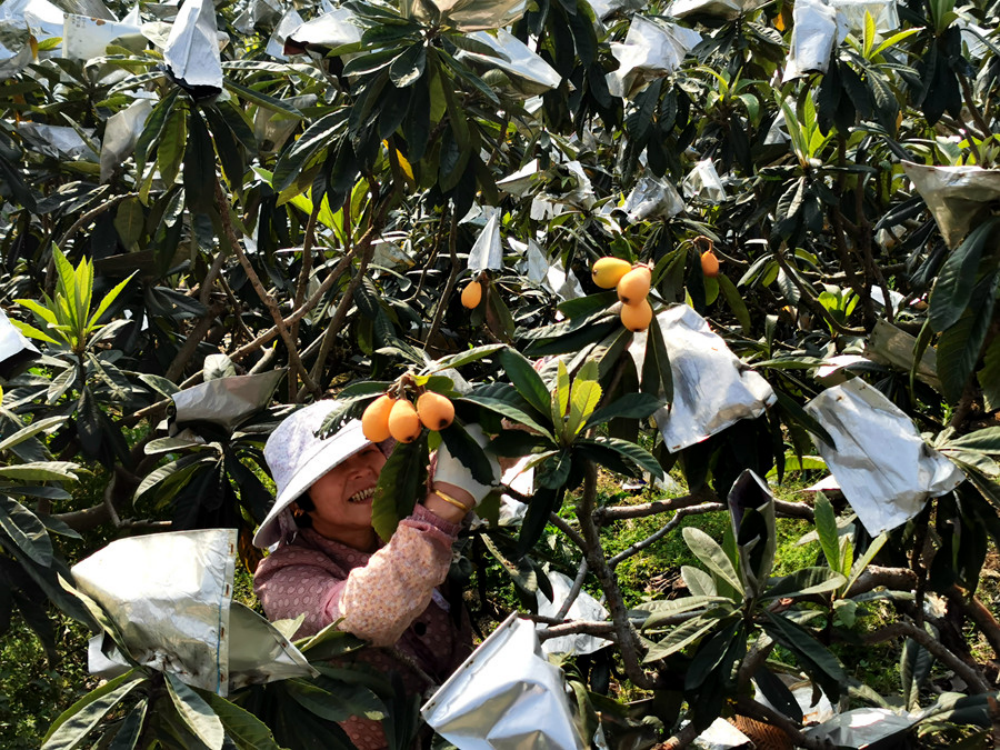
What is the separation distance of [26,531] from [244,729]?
1.58 ft

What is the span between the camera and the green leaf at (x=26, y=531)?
1.33 meters

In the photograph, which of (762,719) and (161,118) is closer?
(762,719)

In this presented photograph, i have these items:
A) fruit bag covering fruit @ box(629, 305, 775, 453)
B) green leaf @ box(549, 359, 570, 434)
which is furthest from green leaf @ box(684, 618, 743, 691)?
green leaf @ box(549, 359, 570, 434)

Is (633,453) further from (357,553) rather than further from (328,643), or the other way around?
(357,553)

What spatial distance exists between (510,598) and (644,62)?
1.69 m

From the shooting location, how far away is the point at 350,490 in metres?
1.73

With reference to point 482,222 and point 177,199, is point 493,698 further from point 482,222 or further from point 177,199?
point 482,222

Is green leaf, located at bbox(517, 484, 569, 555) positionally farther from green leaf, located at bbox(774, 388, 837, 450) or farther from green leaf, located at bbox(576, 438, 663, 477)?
green leaf, located at bbox(774, 388, 837, 450)

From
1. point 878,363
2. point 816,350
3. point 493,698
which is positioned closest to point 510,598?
point 816,350

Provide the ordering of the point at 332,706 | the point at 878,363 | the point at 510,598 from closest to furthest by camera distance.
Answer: the point at 332,706, the point at 878,363, the point at 510,598

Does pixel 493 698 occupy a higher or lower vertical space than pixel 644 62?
lower

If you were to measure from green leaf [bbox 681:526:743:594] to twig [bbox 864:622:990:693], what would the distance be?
11.9 inches

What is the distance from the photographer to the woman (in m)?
1.41

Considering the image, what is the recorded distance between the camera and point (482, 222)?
3105 mm
